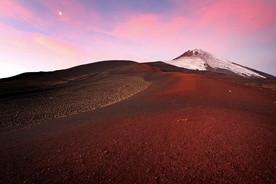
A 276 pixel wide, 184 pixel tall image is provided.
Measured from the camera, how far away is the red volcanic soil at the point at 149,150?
272 inches

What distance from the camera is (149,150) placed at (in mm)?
8586

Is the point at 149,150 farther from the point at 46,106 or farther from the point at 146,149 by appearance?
the point at 46,106

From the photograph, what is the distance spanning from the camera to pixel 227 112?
12586 millimetres

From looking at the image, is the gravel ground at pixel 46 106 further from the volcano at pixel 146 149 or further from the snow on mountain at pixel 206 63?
the snow on mountain at pixel 206 63

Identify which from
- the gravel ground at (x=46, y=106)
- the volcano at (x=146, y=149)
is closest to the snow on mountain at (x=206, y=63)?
the gravel ground at (x=46, y=106)

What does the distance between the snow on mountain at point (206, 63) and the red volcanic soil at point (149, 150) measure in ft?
173

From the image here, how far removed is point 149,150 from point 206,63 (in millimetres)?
65152

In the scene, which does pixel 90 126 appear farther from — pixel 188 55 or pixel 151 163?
pixel 188 55

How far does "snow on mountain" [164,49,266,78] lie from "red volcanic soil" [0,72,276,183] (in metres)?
52.6

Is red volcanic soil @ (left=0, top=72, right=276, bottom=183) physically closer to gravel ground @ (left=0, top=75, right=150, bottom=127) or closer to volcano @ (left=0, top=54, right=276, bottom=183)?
volcano @ (left=0, top=54, right=276, bottom=183)

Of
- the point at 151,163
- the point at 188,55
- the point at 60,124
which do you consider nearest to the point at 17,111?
the point at 60,124

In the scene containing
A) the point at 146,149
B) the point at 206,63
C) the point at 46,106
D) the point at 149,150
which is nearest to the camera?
the point at 149,150

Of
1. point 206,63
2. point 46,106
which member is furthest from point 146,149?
point 206,63

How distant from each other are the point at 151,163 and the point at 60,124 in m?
7.96
